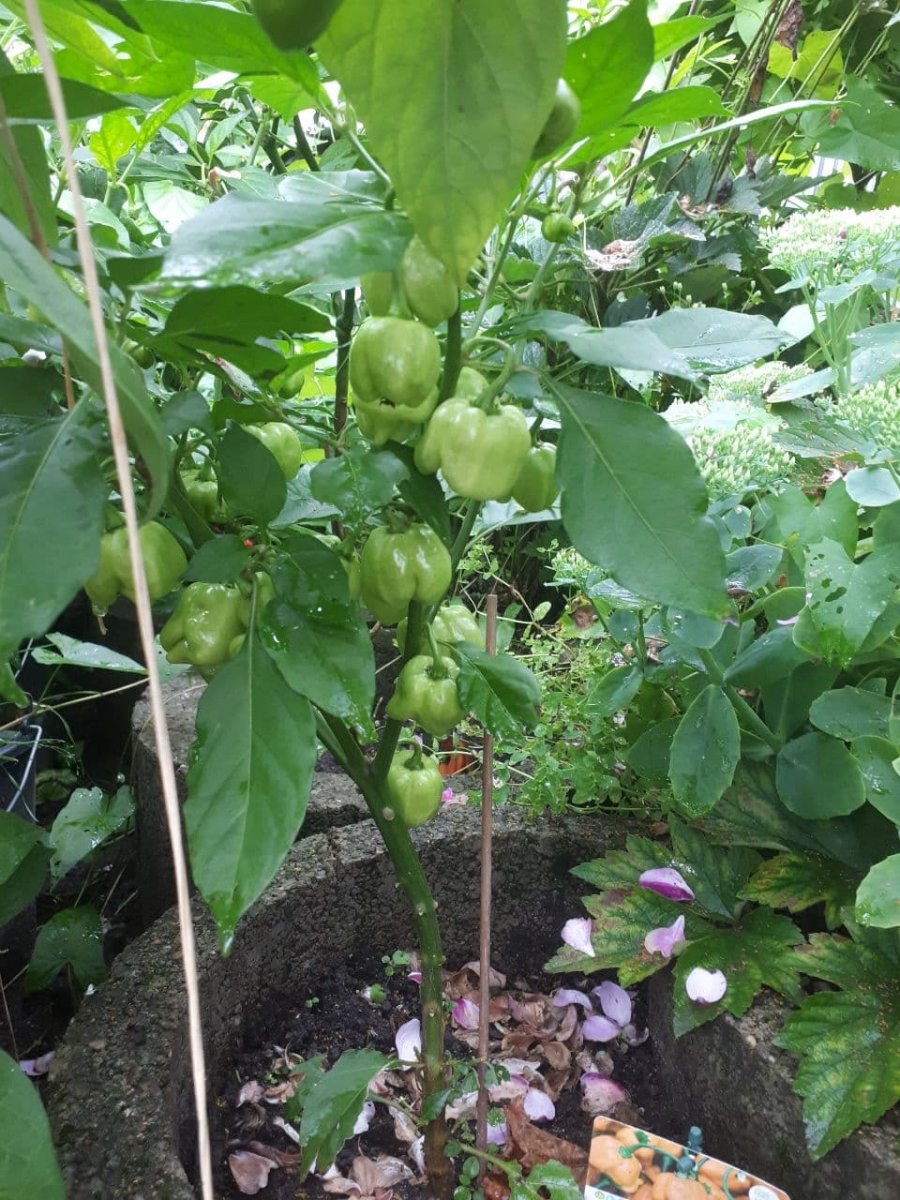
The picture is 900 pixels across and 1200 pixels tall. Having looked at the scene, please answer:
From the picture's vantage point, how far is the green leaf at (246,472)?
393mm

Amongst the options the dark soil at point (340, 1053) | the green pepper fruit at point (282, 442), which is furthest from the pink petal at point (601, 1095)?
the green pepper fruit at point (282, 442)

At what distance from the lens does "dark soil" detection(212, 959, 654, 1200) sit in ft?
2.24

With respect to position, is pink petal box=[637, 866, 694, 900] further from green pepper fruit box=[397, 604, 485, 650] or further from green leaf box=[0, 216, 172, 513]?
green leaf box=[0, 216, 172, 513]

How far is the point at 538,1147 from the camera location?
2.28ft

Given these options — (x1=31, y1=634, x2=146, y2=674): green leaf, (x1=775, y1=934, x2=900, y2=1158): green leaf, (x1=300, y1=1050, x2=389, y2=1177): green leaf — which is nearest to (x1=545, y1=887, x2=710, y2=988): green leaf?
(x1=775, y1=934, x2=900, y2=1158): green leaf

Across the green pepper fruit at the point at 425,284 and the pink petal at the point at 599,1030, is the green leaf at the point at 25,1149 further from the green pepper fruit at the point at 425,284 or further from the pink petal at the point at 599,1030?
the pink petal at the point at 599,1030

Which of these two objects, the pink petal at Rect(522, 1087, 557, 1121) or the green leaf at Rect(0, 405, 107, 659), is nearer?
the green leaf at Rect(0, 405, 107, 659)

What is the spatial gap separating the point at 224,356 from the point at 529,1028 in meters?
0.68

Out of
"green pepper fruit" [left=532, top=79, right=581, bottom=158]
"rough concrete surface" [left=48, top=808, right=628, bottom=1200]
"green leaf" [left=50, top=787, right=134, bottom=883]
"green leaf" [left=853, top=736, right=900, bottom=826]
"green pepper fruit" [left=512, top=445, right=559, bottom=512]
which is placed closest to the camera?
"green pepper fruit" [left=532, top=79, right=581, bottom=158]

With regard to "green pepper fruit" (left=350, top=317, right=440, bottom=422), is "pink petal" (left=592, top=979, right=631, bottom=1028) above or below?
below

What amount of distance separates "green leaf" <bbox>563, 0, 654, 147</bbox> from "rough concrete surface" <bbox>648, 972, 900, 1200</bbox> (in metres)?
0.62

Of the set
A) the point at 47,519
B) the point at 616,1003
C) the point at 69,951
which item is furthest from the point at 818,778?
the point at 69,951

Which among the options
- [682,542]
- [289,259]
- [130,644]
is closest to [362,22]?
[289,259]

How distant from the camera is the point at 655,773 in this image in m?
0.77
